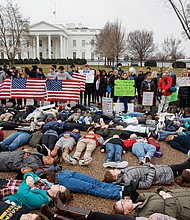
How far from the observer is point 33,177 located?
4.51 m

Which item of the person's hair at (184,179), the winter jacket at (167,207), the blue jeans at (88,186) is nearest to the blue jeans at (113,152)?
the blue jeans at (88,186)

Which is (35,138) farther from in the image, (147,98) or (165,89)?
(165,89)

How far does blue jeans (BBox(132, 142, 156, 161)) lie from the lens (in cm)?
607

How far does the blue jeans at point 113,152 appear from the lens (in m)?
6.03

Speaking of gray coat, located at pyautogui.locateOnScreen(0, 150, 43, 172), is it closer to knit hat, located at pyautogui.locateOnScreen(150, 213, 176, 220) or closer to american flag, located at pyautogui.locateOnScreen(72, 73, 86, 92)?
knit hat, located at pyautogui.locateOnScreen(150, 213, 176, 220)

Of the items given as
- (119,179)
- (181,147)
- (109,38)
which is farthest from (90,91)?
(109,38)

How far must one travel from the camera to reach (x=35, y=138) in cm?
719

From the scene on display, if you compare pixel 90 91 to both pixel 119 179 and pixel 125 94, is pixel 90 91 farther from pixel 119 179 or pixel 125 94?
pixel 119 179

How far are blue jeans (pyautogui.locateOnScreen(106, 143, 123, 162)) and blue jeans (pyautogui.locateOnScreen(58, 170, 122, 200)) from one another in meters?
1.25

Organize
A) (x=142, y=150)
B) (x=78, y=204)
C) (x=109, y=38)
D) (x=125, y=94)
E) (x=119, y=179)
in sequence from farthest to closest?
1. (x=109, y=38)
2. (x=125, y=94)
3. (x=142, y=150)
4. (x=119, y=179)
5. (x=78, y=204)

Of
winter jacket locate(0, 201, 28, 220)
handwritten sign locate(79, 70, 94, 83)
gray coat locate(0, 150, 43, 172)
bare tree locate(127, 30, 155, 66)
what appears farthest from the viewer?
bare tree locate(127, 30, 155, 66)

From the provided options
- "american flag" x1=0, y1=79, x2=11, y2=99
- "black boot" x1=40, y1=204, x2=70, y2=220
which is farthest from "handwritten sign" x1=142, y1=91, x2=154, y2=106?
"black boot" x1=40, y1=204, x2=70, y2=220

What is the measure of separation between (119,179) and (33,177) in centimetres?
161

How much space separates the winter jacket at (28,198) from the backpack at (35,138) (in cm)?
285
